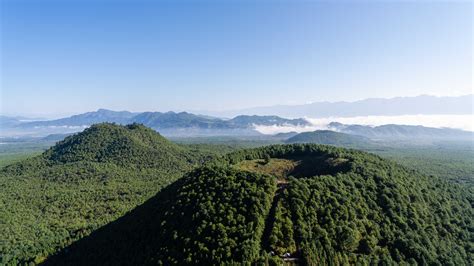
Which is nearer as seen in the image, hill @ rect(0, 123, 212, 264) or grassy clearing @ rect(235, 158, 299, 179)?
grassy clearing @ rect(235, 158, 299, 179)

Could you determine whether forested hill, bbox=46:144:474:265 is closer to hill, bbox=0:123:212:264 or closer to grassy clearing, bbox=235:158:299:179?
grassy clearing, bbox=235:158:299:179

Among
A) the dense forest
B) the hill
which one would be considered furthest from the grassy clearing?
the hill

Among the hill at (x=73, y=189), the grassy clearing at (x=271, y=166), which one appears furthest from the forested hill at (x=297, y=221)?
the hill at (x=73, y=189)

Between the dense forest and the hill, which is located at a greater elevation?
the dense forest

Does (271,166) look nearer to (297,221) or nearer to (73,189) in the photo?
(297,221)

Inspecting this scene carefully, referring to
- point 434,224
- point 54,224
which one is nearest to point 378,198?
point 434,224

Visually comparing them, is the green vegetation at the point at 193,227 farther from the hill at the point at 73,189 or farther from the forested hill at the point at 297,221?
the hill at the point at 73,189
